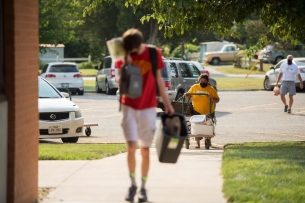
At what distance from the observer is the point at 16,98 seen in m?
7.57

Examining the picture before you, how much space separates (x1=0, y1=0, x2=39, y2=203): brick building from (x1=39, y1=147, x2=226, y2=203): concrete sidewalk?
0.79 meters

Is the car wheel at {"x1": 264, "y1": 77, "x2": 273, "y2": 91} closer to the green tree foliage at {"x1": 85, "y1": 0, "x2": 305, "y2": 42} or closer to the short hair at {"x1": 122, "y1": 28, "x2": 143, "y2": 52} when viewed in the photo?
the green tree foliage at {"x1": 85, "y1": 0, "x2": 305, "y2": 42}

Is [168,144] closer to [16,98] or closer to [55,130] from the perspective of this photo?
[16,98]

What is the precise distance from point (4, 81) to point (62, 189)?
190cm

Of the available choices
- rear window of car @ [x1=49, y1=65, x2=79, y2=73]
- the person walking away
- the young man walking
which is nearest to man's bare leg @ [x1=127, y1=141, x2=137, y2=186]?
the young man walking

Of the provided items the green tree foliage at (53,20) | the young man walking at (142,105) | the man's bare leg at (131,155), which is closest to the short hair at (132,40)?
the young man walking at (142,105)

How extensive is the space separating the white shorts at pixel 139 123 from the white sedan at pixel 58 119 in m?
8.77

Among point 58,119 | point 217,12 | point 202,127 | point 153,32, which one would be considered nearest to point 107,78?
point 58,119

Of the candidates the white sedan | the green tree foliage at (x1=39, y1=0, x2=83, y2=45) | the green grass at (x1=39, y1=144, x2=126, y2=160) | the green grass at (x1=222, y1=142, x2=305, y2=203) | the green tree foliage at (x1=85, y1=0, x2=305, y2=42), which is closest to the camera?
the green grass at (x1=222, y1=142, x2=305, y2=203)

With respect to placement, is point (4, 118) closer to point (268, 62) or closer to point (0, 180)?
point (0, 180)

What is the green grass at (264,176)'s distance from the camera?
8570mm

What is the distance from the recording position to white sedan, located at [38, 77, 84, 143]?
16703mm

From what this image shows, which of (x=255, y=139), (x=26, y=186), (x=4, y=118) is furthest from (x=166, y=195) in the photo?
(x=255, y=139)

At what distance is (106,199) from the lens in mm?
8516
